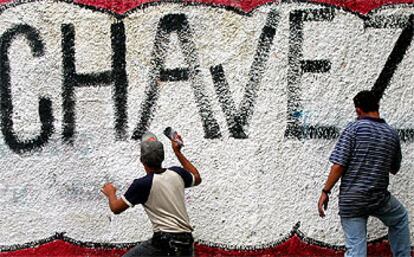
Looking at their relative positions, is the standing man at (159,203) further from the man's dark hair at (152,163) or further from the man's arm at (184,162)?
the man's arm at (184,162)

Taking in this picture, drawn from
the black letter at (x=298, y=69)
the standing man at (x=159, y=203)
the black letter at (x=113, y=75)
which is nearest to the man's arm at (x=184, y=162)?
the standing man at (x=159, y=203)

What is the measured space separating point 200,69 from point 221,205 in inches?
42.6

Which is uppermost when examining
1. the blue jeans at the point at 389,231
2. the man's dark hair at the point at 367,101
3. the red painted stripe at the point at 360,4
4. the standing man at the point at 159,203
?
the red painted stripe at the point at 360,4

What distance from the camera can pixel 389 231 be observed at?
→ 4.88 metres

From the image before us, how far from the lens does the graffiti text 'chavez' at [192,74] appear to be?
5312mm

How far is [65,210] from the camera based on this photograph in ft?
17.6

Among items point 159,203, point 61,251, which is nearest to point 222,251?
point 61,251

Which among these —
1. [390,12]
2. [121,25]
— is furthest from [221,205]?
[390,12]

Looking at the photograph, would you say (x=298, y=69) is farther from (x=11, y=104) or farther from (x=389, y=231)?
(x=11, y=104)

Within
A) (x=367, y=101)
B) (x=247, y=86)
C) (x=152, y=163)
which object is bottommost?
(x=152, y=163)

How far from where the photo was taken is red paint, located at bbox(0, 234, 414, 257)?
5.34m

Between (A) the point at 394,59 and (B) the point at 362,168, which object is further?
(A) the point at 394,59

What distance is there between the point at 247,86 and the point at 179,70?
55cm

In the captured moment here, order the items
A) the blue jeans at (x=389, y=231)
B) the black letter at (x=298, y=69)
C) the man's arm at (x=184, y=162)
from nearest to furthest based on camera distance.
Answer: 1. the man's arm at (x=184, y=162)
2. the blue jeans at (x=389, y=231)
3. the black letter at (x=298, y=69)
